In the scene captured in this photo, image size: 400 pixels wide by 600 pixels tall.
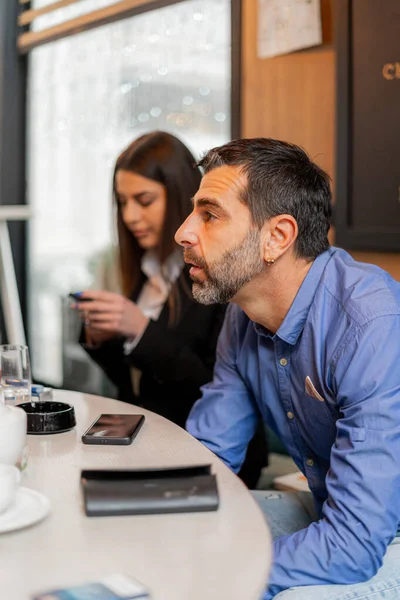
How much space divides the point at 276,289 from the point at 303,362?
0.15m

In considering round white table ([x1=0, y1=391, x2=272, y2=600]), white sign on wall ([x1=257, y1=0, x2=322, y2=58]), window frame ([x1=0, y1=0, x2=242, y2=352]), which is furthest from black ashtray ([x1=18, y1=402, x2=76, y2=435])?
window frame ([x1=0, y1=0, x2=242, y2=352])

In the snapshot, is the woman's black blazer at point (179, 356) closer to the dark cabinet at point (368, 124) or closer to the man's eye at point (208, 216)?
the dark cabinet at point (368, 124)

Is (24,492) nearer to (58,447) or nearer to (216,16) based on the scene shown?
(58,447)

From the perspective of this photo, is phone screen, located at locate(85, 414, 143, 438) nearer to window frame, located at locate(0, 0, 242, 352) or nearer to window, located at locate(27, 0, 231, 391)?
window, located at locate(27, 0, 231, 391)

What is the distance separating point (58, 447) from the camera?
1.25 metres

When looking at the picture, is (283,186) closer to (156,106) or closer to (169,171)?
(169,171)

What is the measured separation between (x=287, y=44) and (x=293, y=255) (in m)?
1.32

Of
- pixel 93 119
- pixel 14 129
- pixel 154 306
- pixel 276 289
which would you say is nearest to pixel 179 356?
pixel 154 306

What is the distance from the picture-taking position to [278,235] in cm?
150

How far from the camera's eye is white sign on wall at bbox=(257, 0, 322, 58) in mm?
2488

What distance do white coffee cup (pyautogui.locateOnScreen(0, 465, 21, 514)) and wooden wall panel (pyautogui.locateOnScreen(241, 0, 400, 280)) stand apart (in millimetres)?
1547

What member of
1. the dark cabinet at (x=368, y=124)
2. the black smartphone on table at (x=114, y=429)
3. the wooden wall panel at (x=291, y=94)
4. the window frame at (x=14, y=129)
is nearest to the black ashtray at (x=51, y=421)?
the black smartphone on table at (x=114, y=429)

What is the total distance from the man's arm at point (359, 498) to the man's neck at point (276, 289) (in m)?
0.27

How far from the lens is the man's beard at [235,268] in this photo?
1478mm
